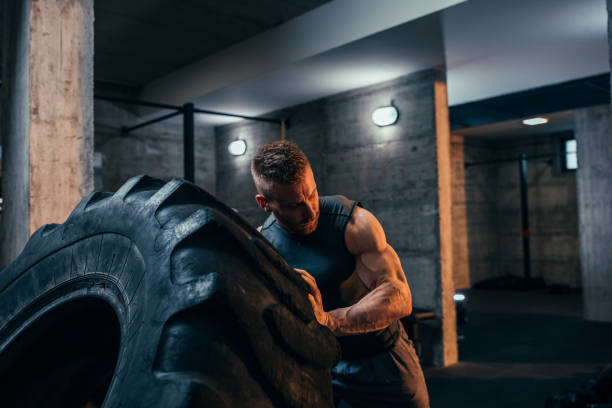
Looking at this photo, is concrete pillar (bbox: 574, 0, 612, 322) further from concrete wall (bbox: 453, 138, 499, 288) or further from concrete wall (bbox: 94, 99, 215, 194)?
concrete wall (bbox: 94, 99, 215, 194)

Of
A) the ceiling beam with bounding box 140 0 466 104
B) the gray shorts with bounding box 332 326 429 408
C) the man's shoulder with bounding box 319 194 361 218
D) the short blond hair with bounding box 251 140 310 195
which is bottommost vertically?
the gray shorts with bounding box 332 326 429 408

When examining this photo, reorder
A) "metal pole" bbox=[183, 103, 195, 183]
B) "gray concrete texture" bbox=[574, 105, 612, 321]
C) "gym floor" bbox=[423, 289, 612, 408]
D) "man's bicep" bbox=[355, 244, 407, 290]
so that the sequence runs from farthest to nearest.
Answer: "gray concrete texture" bbox=[574, 105, 612, 321] → "metal pole" bbox=[183, 103, 195, 183] → "gym floor" bbox=[423, 289, 612, 408] → "man's bicep" bbox=[355, 244, 407, 290]

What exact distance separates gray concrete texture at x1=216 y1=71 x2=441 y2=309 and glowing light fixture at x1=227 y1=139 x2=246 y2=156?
3.97 ft

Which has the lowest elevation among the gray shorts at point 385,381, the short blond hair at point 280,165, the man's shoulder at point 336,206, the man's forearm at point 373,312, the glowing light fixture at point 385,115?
the gray shorts at point 385,381

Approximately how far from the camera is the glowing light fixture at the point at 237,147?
739 centimetres

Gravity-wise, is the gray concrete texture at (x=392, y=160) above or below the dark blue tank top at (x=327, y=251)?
above

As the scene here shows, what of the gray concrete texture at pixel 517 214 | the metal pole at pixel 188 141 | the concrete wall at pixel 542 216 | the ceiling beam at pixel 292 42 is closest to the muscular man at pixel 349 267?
the ceiling beam at pixel 292 42

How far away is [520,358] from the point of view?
16.4 ft

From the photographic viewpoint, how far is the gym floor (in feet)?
12.8

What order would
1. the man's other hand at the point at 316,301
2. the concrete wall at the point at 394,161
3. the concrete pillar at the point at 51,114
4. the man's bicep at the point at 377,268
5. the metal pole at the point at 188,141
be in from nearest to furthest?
the man's other hand at the point at 316,301
the man's bicep at the point at 377,268
the concrete pillar at the point at 51,114
the concrete wall at the point at 394,161
the metal pole at the point at 188,141

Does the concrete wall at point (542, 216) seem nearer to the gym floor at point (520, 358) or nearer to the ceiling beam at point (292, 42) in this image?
the gym floor at point (520, 358)

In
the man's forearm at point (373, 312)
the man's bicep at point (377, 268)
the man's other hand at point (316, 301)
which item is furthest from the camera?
the man's bicep at point (377, 268)

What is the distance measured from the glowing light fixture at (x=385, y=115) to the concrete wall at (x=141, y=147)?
128 inches

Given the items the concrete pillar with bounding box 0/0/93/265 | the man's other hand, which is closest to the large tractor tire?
the man's other hand
